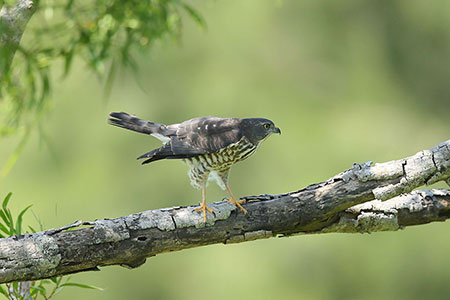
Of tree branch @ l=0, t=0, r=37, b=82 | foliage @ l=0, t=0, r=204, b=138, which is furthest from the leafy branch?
tree branch @ l=0, t=0, r=37, b=82

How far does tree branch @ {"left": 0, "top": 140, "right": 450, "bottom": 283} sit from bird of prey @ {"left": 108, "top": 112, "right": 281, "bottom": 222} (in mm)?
485

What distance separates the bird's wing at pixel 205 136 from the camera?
2703 millimetres

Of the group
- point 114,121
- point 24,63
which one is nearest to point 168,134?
point 114,121

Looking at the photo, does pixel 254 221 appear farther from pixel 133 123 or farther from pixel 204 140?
pixel 133 123

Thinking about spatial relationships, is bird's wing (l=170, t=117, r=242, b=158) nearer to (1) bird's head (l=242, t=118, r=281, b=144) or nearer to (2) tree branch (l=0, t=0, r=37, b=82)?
(1) bird's head (l=242, t=118, r=281, b=144)

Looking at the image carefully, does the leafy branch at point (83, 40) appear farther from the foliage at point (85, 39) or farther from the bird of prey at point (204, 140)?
the bird of prey at point (204, 140)

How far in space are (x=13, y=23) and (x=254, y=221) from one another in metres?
1.16

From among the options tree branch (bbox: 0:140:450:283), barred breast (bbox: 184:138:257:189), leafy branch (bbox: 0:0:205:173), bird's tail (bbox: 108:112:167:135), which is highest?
leafy branch (bbox: 0:0:205:173)

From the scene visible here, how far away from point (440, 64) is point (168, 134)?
3.49 metres

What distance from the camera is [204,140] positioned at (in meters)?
2.73

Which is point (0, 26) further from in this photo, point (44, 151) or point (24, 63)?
point (44, 151)

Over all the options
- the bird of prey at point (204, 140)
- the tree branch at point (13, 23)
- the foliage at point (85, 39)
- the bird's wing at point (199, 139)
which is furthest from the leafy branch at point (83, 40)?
the tree branch at point (13, 23)

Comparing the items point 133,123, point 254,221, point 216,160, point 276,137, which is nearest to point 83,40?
point 133,123

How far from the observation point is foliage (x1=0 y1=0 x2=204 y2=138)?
2.78 metres
